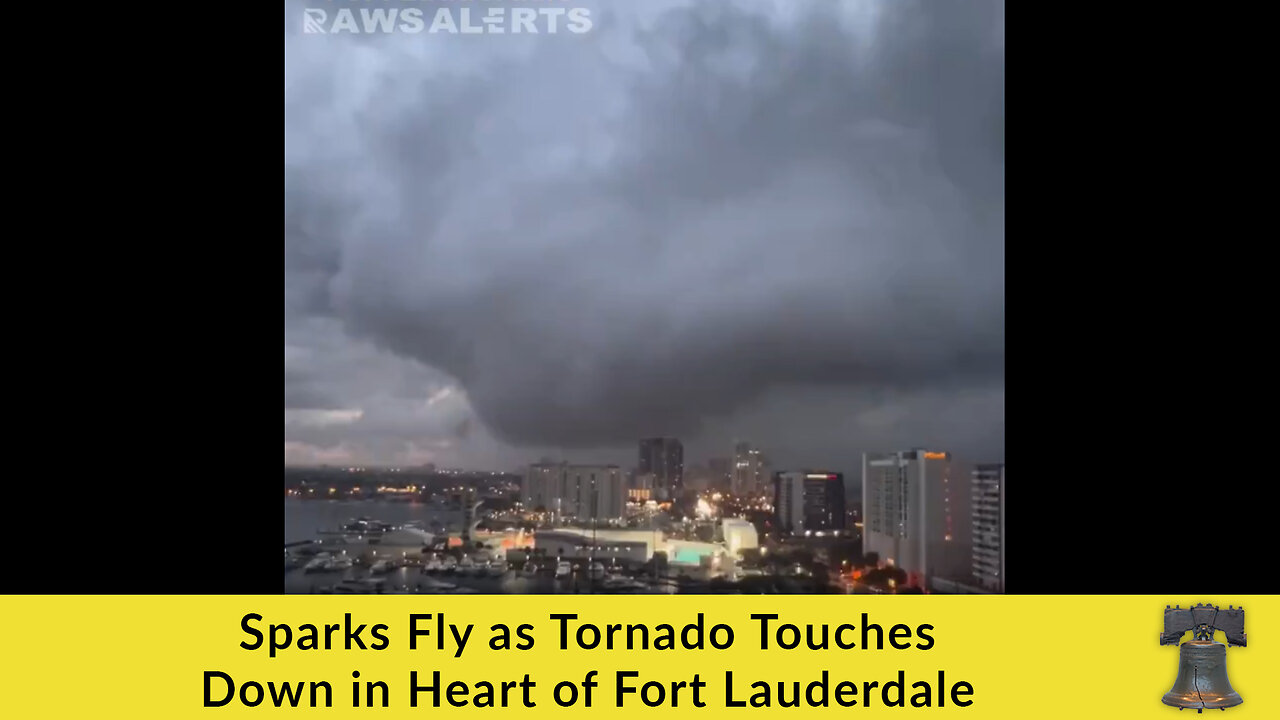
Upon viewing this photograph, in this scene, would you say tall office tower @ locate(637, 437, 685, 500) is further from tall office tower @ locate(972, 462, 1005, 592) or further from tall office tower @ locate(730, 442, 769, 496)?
tall office tower @ locate(972, 462, 1005, 592)

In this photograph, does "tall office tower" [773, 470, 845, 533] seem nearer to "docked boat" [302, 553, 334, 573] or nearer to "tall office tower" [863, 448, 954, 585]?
"tall office tower" [863, 448, 954, 585]

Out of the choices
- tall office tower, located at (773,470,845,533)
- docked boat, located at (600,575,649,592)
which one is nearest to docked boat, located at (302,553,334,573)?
docked boat, located at (600,575,649,592)
